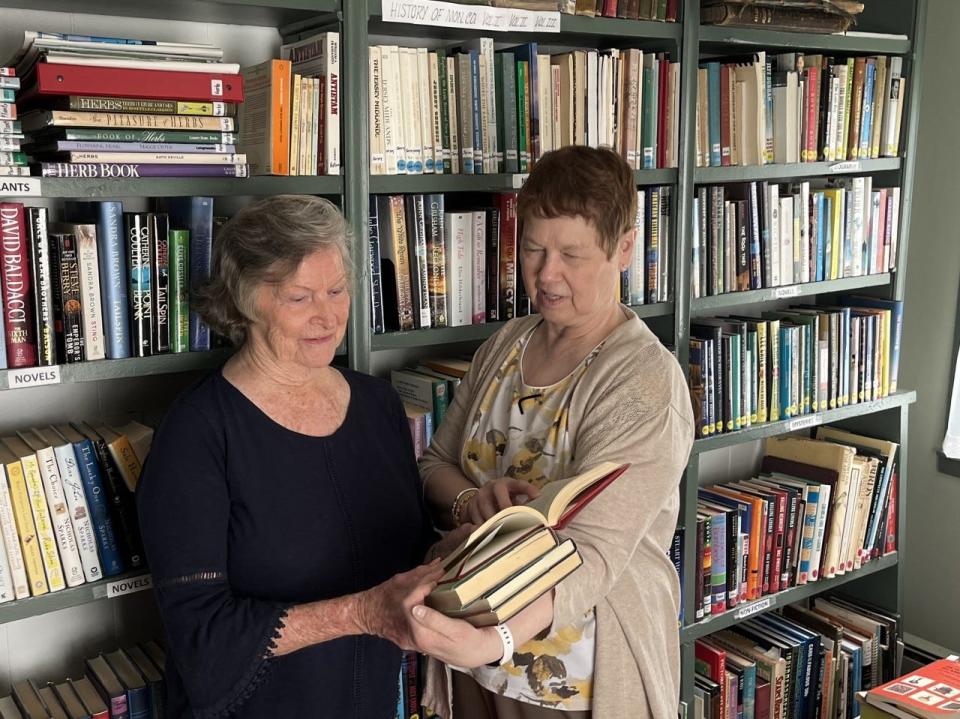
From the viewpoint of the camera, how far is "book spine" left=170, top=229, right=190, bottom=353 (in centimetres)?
178

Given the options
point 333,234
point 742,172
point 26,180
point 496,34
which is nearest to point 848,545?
point 742,172

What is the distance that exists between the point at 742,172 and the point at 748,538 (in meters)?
1.05

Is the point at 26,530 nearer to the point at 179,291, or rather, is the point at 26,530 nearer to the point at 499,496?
the point at 179,291

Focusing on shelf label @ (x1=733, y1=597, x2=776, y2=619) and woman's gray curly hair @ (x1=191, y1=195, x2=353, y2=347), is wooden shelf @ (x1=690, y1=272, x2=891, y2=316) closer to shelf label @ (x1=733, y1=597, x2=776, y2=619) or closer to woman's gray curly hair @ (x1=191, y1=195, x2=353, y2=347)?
shelf label @ (x1=733, y1=597, x2=776, y2=619)

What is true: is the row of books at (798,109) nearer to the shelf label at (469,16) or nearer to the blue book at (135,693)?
the shelf label at (469,16)

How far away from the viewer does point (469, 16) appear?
2.06 m

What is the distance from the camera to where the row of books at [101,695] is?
1.85 meters

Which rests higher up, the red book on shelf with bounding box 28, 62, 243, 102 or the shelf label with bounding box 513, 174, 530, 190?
the red book on shelf with bounding box 28, 62, 243, 102

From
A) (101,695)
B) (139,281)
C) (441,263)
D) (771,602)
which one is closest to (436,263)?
(441,263)

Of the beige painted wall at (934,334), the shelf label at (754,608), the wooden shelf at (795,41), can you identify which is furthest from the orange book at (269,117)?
the beige painted wall at (934,334)

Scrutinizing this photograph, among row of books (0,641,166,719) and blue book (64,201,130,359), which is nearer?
blue book (64,201,130,359)

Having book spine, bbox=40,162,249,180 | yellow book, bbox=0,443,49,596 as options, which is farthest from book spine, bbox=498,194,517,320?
yellow book, bbox=0,443,49,596

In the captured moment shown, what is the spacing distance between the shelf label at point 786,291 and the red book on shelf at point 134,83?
1.61 m

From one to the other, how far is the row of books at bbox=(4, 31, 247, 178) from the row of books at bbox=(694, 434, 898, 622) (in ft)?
5.50
